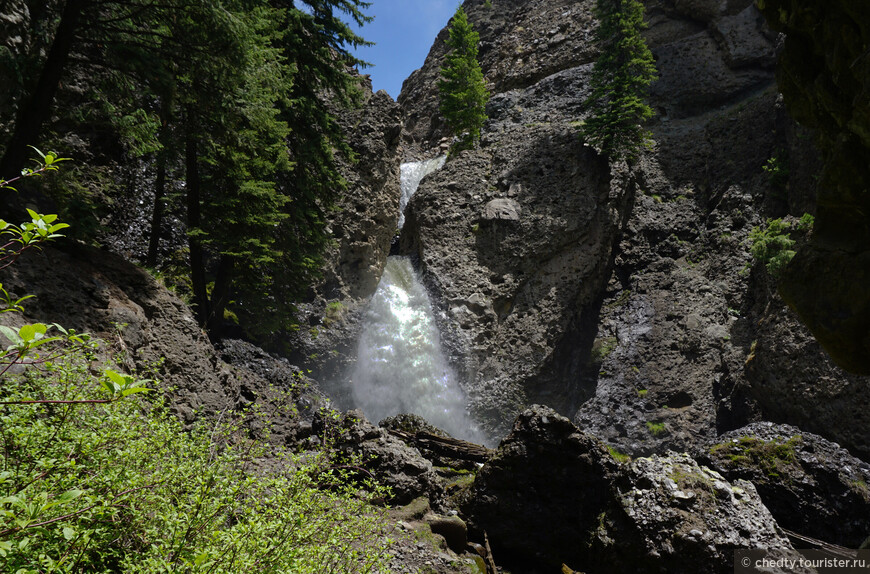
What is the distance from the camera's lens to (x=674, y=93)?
28.7m

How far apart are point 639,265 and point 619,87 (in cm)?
983

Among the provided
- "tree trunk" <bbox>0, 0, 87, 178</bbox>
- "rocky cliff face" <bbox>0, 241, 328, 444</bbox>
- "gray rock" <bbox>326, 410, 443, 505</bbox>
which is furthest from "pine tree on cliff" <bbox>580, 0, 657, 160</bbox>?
"tree trunk" <bbox>0, 0, 87, 178</bbox>

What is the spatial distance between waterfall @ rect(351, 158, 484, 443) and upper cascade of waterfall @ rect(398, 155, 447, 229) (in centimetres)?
904

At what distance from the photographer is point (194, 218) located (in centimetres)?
1129

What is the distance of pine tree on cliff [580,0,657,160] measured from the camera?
22969mm

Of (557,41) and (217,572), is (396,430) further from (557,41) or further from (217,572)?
(557,41)

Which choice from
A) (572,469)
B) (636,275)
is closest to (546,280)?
(636,275)

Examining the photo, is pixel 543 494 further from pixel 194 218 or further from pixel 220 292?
pixel 194 218

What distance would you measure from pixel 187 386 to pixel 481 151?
20.8 metres

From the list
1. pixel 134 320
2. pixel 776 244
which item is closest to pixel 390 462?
pixel 134 320

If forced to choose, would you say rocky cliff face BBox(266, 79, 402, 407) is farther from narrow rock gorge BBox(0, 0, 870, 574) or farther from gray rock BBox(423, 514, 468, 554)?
gray rock BBox(423, 514, 468, 554)

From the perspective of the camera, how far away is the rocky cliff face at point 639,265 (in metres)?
16.6

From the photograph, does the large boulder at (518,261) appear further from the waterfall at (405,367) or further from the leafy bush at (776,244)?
the leafy bush at (776,244)

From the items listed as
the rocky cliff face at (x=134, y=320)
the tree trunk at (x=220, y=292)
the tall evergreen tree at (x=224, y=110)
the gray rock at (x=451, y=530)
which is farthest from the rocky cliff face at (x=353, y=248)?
the gray rock at (x=451, y=530)
